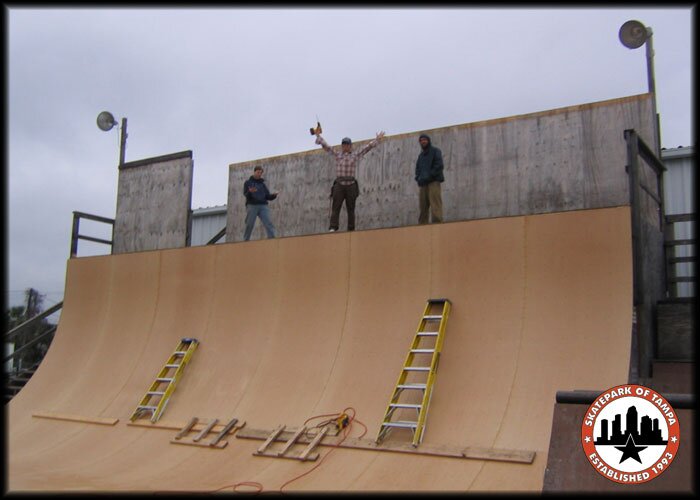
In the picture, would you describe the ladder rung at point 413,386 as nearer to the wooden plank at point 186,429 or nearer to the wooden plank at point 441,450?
the wooden plank at point 441,450

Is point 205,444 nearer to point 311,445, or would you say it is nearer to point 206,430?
point 206,430

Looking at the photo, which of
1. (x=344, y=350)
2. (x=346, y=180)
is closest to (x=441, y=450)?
(x=344, y=350)

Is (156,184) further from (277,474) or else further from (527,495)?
(527,495)

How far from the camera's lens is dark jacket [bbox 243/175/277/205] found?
999 centimetres

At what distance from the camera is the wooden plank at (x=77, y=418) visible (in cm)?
802

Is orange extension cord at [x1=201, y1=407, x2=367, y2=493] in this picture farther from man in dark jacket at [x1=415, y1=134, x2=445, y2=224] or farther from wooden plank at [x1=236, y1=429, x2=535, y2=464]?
man in dark jacket at [x1=415, y1=134, x2=445, y2=224]

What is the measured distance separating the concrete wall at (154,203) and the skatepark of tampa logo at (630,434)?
28.2 feet

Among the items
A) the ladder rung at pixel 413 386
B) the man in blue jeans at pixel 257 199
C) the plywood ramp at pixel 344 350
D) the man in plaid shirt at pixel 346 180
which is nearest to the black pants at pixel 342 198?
the man in plaid shirt at pixel 346 180

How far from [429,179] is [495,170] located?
3.23 ft

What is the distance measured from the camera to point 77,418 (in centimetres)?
834

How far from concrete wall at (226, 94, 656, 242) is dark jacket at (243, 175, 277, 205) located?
73 cm

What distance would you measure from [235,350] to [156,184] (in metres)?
5.03

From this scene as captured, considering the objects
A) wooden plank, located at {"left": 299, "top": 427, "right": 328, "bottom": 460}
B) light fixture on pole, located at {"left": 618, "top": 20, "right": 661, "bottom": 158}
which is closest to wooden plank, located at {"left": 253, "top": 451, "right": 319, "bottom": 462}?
→ wooden plank, located at {"left": 299, "top": 427, "right": 328, "bottom": 460}

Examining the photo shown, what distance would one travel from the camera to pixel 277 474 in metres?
5.89
